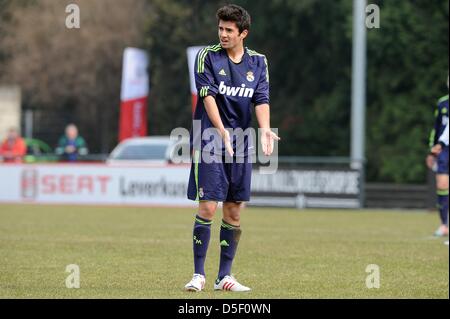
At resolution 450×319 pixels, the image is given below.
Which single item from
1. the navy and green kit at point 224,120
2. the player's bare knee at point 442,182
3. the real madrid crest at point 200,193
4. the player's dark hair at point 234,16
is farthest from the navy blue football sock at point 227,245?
the player's bare knee at point 442,182

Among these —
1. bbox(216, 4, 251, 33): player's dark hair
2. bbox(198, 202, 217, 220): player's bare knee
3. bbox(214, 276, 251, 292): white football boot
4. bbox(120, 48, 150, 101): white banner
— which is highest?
bbox(120, 48, 150, 101): white banner

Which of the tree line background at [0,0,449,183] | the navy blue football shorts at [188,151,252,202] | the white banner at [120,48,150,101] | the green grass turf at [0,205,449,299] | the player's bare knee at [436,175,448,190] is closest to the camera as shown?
the navy blue football shorts at [188,151,252,202]

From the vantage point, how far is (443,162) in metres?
16.8

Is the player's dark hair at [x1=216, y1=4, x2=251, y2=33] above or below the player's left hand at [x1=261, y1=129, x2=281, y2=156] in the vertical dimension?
above

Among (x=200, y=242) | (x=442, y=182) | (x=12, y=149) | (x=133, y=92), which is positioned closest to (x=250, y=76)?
(x=200, y=242)

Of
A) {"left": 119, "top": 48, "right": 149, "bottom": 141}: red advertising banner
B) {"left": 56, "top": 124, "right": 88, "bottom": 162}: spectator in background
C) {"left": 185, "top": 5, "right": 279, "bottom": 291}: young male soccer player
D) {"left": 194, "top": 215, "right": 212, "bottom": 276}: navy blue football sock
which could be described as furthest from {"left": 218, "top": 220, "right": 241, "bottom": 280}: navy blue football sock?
{"left": 119, "top": 48, "right": 149, "bottom": 141}: red advertising banner

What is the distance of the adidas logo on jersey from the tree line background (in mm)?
27059

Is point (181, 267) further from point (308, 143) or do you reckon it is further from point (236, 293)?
point (308, 143)

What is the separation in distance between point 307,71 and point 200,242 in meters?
35.2

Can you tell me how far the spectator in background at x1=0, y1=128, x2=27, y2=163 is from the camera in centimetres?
3070

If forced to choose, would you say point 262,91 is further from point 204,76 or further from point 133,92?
point 133,92

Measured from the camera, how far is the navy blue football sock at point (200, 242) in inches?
378

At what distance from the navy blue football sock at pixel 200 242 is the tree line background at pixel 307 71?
89.2ft

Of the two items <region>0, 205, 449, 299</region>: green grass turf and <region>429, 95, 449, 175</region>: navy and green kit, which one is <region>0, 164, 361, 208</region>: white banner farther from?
<region>429, 95, 449, 175</region>: navy and green kit
